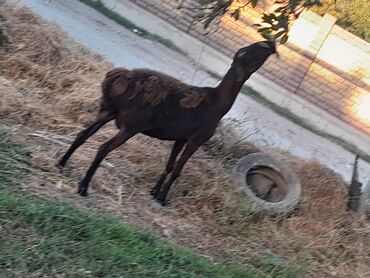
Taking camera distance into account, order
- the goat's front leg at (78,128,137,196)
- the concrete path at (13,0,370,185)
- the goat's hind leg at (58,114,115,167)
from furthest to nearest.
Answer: the concrete path at (13,0,370,185) → the goat's hind leg at (58,114,115,167) → the goat's front leg at (78,128,137,196)

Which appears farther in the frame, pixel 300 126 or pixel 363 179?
pixel 300 126

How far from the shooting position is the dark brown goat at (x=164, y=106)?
17.4ft

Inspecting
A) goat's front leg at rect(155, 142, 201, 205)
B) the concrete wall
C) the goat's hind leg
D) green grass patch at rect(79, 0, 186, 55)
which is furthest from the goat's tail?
green grass patch at rect(79, 0, 186, 55)

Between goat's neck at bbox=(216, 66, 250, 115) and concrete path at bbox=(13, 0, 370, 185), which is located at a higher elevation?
goat's neck at bbox=(216, 66, 250, 115)

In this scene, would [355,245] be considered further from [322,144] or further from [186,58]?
[186,58]

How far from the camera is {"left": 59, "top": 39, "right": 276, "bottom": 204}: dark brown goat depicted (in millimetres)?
5312

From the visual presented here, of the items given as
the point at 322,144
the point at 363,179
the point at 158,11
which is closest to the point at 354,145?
the point at 322,144

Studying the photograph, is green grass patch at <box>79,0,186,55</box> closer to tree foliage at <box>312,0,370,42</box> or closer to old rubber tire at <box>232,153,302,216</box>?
tree foliage at <box>312,0,370,42</box>

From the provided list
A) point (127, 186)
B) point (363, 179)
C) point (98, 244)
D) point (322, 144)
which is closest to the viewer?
point (98, 244)

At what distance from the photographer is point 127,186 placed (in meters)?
5.96

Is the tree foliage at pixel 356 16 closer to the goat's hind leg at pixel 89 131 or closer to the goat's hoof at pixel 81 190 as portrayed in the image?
the goat's hind leg at pixel 89 131

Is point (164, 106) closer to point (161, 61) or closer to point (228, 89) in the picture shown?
point (228, 89)

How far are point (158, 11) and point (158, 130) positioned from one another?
28.3ft

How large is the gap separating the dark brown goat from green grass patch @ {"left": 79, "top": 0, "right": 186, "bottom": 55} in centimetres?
742
